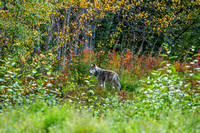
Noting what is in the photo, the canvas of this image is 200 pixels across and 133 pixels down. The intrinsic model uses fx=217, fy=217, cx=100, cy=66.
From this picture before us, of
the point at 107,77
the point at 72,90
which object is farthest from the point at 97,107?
the point at 107,77

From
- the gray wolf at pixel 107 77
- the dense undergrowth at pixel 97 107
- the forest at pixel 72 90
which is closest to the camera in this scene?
the dense undergrowth at pixel 97 107

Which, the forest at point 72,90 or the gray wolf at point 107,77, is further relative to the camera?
the gray wolf at point 107,77

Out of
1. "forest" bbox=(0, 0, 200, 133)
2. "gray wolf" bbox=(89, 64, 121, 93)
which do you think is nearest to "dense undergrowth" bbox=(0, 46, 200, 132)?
"forest" bbox=(0, 0, 200, 133)

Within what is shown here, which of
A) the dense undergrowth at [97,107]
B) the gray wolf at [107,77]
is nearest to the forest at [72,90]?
the dense undergrowth at [97,107]

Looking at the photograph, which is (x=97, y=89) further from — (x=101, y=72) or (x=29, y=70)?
(x=29, y=70)

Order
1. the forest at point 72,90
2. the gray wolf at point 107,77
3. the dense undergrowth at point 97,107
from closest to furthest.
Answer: the dense undergrowth at point 97,107
the forest at point 72,90
the gray wolf at point 107,77

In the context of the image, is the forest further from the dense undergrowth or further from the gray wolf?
the gray wolf

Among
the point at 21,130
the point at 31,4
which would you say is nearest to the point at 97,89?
the point at 31,4

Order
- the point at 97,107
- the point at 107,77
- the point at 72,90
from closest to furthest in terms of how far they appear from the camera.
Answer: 1. the point at 97,107
2. the point at 72,90
3. the point at 107,77

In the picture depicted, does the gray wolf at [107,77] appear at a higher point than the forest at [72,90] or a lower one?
lower

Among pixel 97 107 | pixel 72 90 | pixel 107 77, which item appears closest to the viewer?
pixel 97 107

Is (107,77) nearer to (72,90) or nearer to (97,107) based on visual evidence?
(72,90)

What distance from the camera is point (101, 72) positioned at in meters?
12.7

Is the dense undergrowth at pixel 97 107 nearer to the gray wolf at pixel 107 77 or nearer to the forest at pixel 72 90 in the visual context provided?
the forest at pixel 72 90
